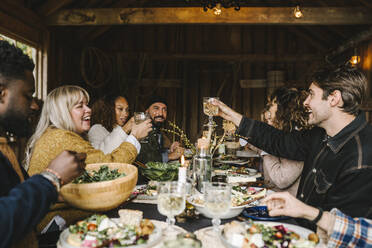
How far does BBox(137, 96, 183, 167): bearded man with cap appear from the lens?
10.9 ft

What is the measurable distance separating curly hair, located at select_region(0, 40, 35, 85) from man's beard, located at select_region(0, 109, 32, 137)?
0.12m

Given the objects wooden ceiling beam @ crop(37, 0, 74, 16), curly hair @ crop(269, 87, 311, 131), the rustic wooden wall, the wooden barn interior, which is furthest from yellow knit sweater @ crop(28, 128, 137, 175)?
the rustic wooden wall

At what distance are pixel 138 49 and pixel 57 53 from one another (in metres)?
2.42

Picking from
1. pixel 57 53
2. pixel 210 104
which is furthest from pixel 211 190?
pixel 57 53

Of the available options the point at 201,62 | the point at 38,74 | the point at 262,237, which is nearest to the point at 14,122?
the point at 262,237

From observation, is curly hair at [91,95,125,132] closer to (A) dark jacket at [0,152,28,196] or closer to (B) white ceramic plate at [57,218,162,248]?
(A) dark jacket at [0,152,28,196]

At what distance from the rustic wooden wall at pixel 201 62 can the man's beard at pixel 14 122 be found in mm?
6113

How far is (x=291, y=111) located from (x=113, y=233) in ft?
6.27

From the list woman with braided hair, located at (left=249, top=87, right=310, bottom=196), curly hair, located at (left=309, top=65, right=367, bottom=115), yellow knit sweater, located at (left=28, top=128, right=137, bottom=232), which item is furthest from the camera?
woman with braided hair, located at (left=249, top=87, right=310, bottom=196)

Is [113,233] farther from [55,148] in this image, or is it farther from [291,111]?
[291,111]

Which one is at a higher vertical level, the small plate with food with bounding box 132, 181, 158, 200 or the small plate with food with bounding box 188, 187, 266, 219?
the small plate with food with bounding box 188, 187, 266, 219

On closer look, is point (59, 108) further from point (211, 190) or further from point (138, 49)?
point (138, 49)

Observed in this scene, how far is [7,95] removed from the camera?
1.11m

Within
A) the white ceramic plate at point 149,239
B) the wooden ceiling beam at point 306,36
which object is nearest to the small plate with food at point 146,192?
the white ceramic plate at point 149,239
